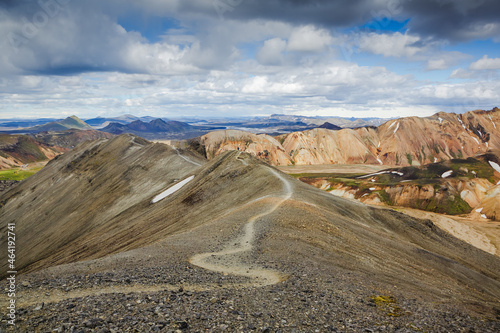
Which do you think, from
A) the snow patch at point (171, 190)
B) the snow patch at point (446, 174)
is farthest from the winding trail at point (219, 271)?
the snow patch at point (446, 174)

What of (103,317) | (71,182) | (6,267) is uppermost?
(103,317)

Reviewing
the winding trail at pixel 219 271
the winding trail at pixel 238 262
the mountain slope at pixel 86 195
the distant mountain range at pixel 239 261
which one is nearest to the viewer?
the distant mountain range at pixel 239 261

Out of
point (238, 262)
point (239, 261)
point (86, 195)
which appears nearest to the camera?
point (238, 262)

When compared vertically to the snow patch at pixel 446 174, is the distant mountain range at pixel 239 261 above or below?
above

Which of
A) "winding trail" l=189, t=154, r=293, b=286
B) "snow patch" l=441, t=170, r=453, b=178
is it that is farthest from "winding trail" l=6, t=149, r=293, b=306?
"snow patch" l=441, t=170, r=453, b=178

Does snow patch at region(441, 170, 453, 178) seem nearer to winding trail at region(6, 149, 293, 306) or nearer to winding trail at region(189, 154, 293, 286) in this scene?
winding trail at region(6, 149, 293, 306)

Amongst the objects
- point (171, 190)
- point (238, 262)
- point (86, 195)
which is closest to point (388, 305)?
point (238, 262)

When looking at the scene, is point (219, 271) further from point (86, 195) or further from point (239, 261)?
point (86, 195)

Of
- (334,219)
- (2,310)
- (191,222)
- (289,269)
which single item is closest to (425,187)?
(334,219)

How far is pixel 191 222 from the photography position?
39438 millimetres

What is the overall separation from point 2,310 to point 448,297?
81.4 ft

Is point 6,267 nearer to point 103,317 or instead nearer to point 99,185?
point 99,185

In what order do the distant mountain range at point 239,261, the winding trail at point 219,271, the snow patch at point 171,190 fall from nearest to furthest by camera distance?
the distant mountain range at point 239,261
the winding trail at point 219,271
the snow patch at point 171,190

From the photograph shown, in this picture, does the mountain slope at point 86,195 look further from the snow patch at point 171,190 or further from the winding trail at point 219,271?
the winding trail at point 219,271
